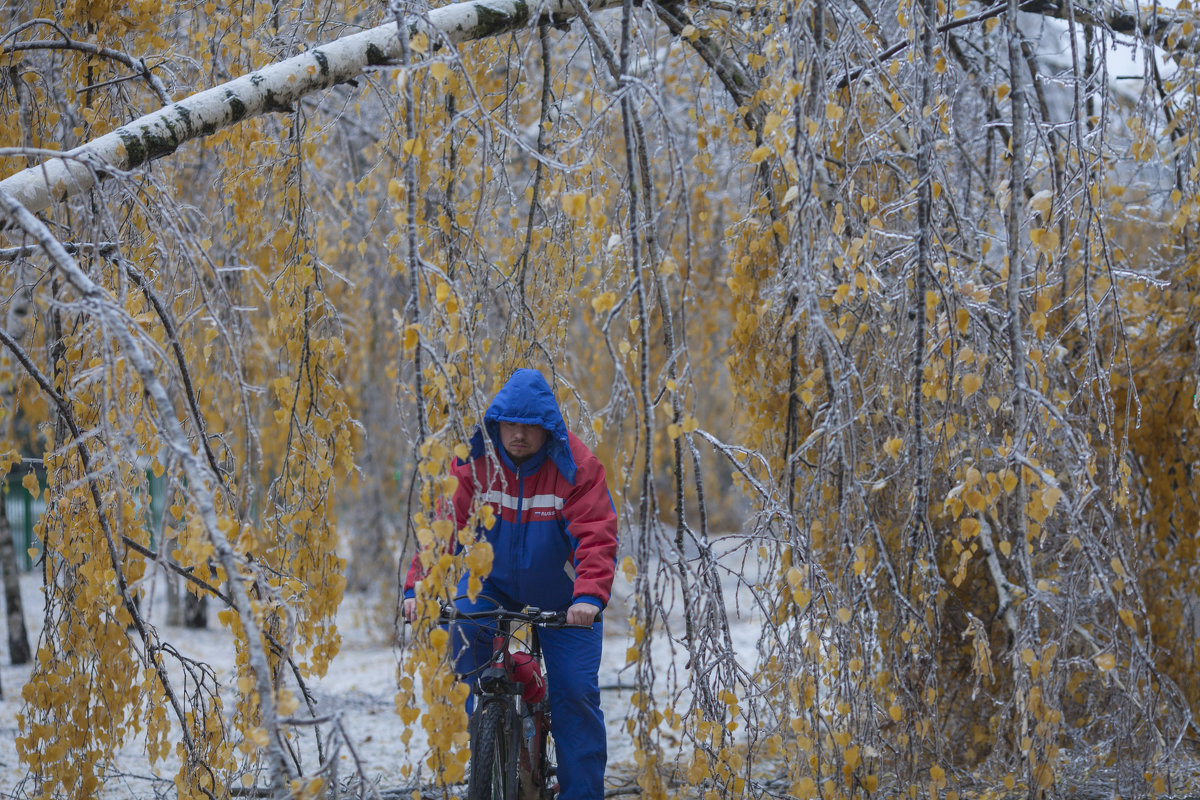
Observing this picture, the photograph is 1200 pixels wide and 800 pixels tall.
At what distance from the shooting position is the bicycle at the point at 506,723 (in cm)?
291

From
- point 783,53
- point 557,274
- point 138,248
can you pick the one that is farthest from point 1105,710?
point 138,248

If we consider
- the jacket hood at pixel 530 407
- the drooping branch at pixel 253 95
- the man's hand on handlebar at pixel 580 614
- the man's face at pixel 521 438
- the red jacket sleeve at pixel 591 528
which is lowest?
the man's hand on handlebar at pixel 580 614

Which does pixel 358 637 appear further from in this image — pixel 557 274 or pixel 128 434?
pixel 128 434

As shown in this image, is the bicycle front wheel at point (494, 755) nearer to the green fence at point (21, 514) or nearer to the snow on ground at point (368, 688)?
the snow on ground at point (368, 688)

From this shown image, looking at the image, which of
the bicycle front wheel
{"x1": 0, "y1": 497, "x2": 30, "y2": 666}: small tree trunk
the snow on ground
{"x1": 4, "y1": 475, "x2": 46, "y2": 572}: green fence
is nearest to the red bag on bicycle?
the bicycle front wheel

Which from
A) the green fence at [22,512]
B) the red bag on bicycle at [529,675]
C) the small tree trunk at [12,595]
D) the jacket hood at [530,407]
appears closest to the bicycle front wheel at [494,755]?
the red bag on bicycle at [529,675]

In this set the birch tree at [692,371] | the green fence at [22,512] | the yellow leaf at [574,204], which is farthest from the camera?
the green fence at [22,512]

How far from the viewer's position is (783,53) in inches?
96.0

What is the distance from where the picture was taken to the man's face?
9.99ft

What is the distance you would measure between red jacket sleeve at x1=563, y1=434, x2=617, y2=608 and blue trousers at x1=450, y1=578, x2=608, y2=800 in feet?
0.61

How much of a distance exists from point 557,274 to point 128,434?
170 cm

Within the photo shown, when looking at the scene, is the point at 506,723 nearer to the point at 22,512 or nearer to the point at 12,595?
the point at 12,595

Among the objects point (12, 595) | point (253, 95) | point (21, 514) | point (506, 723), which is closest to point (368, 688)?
point (12, 595)

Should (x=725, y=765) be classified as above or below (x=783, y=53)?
below
